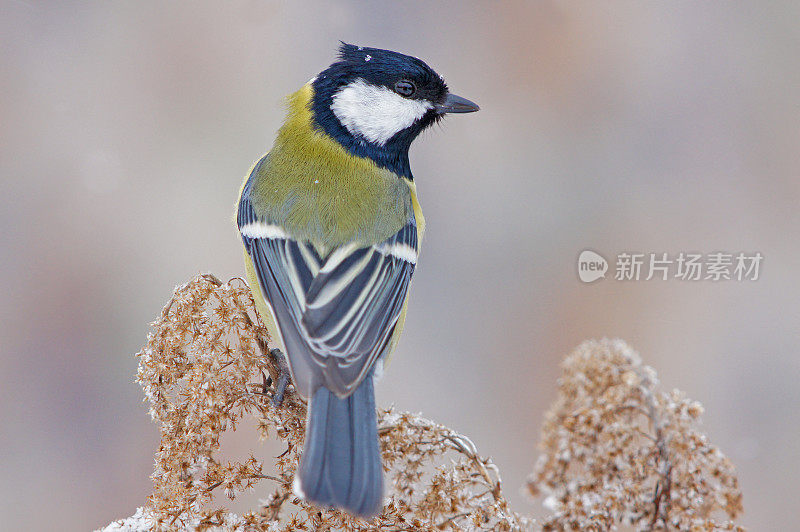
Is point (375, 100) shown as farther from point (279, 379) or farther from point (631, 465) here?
point (631, 465)

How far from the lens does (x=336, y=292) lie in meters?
2.21

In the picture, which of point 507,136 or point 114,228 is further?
point 507,136

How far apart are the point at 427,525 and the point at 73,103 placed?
3.24 m

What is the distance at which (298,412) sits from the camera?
1905 mm

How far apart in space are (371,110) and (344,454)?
1479 millimetres

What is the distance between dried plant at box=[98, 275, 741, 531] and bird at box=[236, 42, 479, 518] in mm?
81

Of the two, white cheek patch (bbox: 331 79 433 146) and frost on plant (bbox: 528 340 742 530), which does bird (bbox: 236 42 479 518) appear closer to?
white cheek patch (bbox: 331 79 433 146)

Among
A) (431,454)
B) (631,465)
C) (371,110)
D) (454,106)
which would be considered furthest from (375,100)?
(631,465)

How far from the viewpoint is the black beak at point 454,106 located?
9.70ft

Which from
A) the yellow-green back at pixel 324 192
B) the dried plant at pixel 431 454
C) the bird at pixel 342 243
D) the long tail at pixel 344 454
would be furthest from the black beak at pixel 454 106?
the dried plant at pixel 431 454

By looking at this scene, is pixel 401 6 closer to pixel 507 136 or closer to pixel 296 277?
pixel 507 136

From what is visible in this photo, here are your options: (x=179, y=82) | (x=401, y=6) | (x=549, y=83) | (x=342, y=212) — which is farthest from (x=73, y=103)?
(x=549, y=83)

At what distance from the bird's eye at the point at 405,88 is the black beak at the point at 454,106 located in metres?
0.13

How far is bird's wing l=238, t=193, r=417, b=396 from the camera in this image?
79.5 inches
